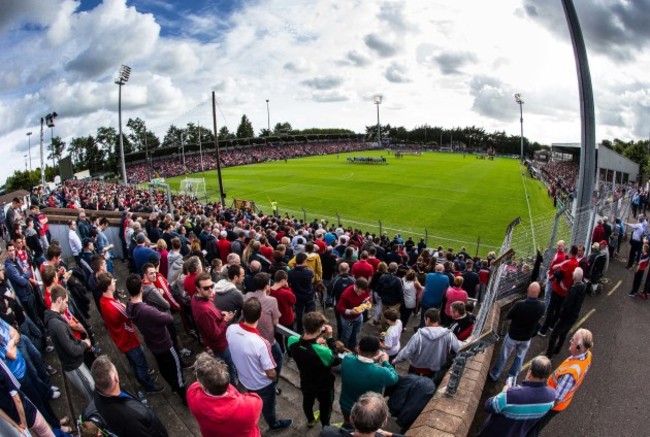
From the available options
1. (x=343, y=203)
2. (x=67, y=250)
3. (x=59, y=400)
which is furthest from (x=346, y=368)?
(x=343, y=203)

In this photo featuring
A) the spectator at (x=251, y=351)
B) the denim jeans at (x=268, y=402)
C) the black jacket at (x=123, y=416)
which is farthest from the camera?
the denim jeans at (x=268, y=402)

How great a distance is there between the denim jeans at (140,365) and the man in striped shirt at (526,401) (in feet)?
13.9

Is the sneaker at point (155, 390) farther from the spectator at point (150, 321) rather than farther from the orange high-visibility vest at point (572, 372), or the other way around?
the orange high-visibility vest at point (572, 372)

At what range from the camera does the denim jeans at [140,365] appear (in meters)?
4.91

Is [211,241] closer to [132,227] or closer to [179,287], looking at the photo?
[132,227]

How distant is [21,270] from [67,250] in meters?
6.43

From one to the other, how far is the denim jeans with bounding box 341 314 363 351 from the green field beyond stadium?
15.5 m

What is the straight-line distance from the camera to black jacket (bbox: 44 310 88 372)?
3988 mm

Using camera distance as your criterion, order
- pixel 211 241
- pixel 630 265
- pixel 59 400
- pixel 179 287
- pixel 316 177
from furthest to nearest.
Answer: pixel 316 177 < pixel 630 265 < pixel 211 241 < pixel 179 287 < pixel 59 400

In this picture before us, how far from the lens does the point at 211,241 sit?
9578 millimetres

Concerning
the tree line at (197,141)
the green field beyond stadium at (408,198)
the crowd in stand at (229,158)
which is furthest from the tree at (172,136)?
the green field beyond stadium at (408,198)

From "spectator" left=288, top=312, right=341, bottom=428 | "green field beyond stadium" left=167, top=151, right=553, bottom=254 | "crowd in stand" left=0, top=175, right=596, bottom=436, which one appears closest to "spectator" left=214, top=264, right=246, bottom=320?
"crowd in stand" left=0, top=175, right=596, bottom=436

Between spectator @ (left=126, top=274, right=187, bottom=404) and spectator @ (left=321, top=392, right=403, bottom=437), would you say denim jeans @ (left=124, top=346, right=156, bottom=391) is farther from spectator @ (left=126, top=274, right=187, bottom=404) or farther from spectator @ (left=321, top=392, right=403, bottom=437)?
spectator @ (left=321, top=392, right=403, bottom=437)

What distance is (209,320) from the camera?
15.3 ft
